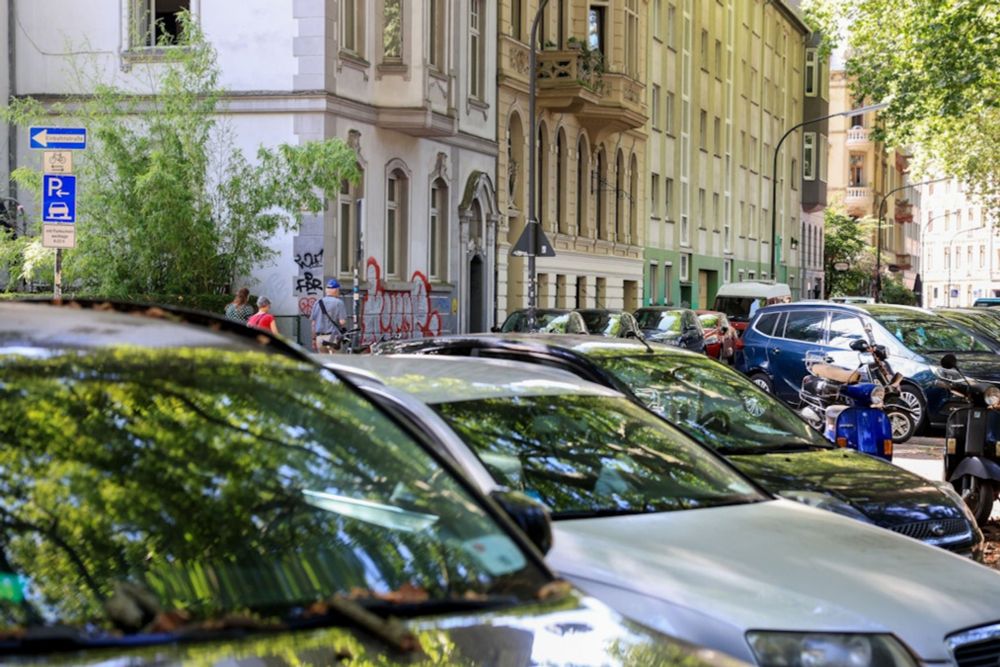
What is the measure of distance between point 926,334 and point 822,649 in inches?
676


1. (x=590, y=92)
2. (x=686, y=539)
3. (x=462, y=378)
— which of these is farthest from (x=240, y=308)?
(x=590, y=92)

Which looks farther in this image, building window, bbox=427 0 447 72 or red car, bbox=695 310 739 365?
red car, bbox=695 310 739 365

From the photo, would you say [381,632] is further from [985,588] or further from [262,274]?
[262,274]

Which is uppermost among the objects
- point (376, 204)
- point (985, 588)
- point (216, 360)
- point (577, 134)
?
point (577, 134)

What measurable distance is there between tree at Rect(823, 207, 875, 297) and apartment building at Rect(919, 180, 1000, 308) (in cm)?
6430

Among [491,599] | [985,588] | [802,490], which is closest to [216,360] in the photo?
[491,599]

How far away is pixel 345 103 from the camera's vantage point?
28.7m

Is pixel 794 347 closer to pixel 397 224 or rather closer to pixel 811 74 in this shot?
pixel 397 224

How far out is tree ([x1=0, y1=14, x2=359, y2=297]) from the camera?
24.8 metres

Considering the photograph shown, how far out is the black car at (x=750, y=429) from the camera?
25.9 feet

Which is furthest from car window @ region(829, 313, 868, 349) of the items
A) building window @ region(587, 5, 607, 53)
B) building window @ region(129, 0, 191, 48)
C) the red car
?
building window @ region(587, 5, 607, 53)

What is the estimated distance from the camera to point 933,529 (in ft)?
25.9

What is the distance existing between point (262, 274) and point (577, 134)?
56.6ft

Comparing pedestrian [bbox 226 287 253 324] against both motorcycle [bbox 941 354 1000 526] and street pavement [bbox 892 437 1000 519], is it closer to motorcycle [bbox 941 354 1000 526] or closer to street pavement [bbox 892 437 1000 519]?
street pavement [bbox 892 437 1000 519]
